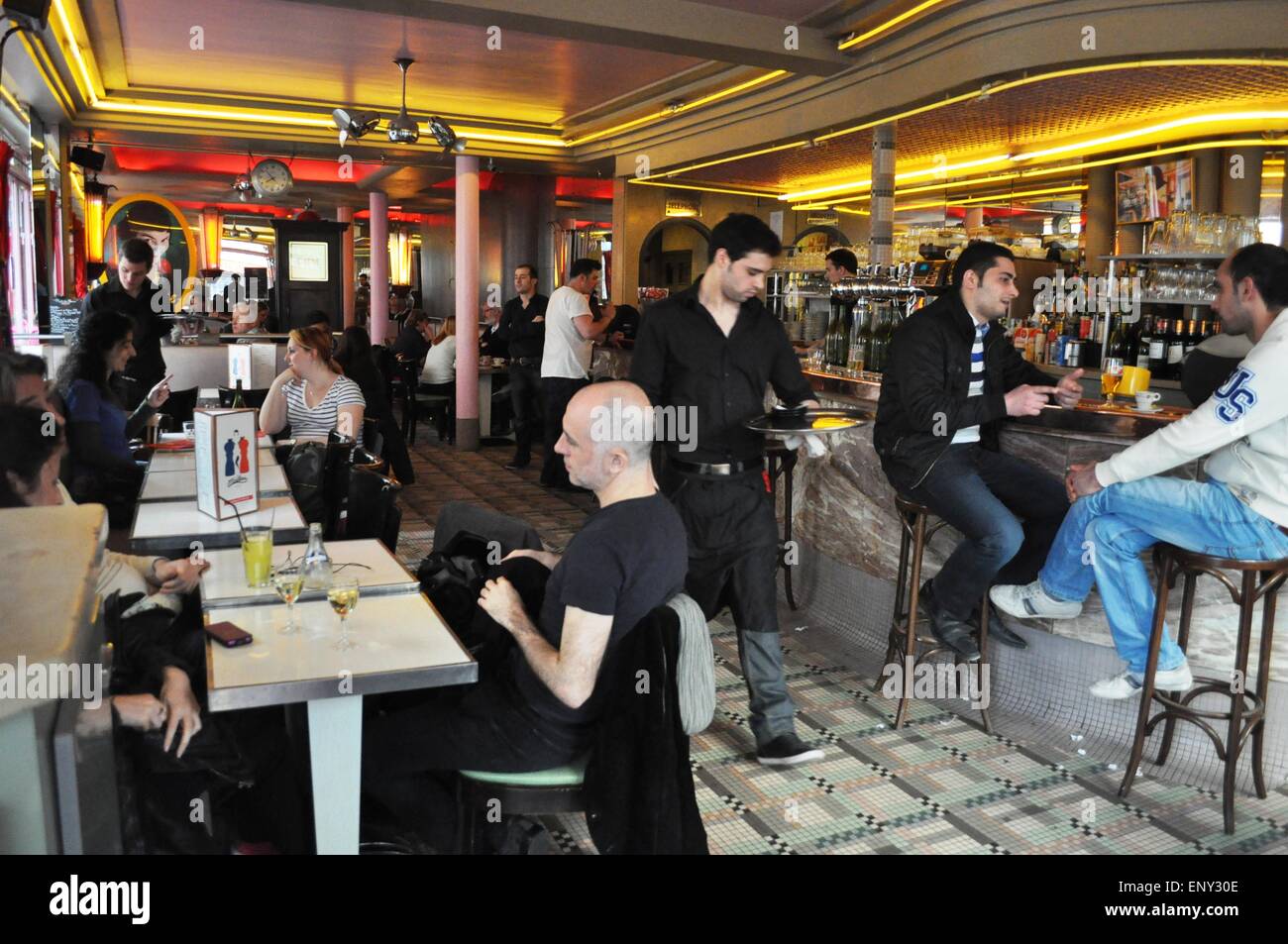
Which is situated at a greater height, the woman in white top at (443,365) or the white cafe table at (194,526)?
the woman in white top at (443,365)

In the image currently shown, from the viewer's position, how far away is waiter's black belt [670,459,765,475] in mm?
3320

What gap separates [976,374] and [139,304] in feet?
16.9

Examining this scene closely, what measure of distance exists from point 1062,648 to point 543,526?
12.2ft

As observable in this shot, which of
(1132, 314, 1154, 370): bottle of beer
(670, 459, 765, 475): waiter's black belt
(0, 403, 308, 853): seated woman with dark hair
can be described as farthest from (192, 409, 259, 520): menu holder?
→ (1132, 314, 1154, 370): bottle of beer

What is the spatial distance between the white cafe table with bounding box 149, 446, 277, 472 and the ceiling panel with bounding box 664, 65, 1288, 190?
5046 millimetres

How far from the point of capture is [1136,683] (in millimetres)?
3189

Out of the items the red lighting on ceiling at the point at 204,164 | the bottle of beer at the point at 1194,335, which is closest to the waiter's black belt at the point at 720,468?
the bottle of beer at the point at 1194,335

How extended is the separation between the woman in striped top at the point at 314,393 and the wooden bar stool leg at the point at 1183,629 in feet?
11.2

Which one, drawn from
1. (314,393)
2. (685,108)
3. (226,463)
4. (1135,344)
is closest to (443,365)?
(685,108)

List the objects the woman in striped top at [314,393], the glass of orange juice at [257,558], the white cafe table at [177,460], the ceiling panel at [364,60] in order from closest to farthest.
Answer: the glass of orange juice at [257,558] → the white cafe table at [177,460] → the woman in striped top at [314,393] → the ceiling panel at [364,60]

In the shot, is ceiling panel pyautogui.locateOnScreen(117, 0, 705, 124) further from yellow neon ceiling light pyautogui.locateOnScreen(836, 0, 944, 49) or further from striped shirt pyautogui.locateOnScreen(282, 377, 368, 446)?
striped shirt pyautogui.locateOnScreen(282, 377, 368, 446)

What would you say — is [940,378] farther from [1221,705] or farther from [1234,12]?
[1234,12]

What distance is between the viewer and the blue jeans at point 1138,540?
2.95m

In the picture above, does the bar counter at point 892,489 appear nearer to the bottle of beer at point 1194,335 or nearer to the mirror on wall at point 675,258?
the bottle of beer at point 1194,335
